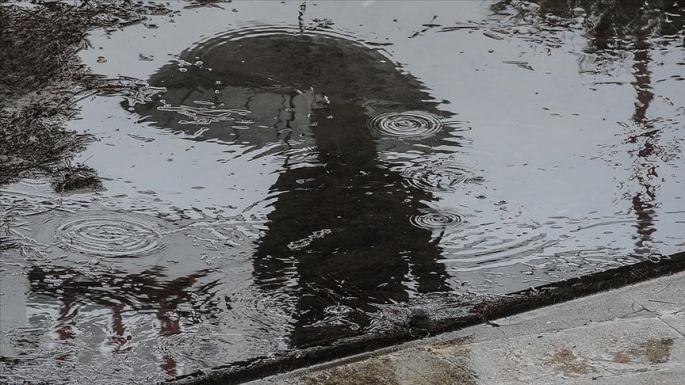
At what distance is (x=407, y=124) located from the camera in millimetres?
5844

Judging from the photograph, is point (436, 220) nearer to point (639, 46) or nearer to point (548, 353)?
point (548, 353)

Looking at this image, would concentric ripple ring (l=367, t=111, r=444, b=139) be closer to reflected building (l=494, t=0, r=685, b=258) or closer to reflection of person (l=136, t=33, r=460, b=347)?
reflection of person (l=136, t=33, r=460, b=347)

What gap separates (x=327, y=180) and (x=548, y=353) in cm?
175

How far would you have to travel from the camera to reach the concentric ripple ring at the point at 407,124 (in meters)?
5.72

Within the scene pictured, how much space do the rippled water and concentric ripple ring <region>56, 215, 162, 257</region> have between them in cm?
1

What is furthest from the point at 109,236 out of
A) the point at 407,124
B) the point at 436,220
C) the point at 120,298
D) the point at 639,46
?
the point at 639,46

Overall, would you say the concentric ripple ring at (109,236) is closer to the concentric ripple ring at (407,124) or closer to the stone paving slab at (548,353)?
the stone paving slab at (548,353)

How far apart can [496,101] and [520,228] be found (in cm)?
147

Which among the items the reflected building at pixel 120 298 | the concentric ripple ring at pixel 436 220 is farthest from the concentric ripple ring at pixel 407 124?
the reflected building at pixel 120 298

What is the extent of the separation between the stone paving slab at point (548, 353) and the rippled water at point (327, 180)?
26 cm

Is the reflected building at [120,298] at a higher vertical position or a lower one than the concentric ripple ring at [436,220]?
lower

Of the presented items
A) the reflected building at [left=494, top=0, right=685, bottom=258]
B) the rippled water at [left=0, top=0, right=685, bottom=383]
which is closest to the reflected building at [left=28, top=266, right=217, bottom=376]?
the rippled water at [left=0, top=0, right=685, bottom=383]

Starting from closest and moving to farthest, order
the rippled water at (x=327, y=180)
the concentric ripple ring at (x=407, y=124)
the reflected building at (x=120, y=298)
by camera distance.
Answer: the reflected building at (x=120, y=298) < the rippled water at (x=327, y=180) < the concentric ripple ring at (x=407, y=124)

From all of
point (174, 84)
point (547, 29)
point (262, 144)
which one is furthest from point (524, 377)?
point (547, 29)
